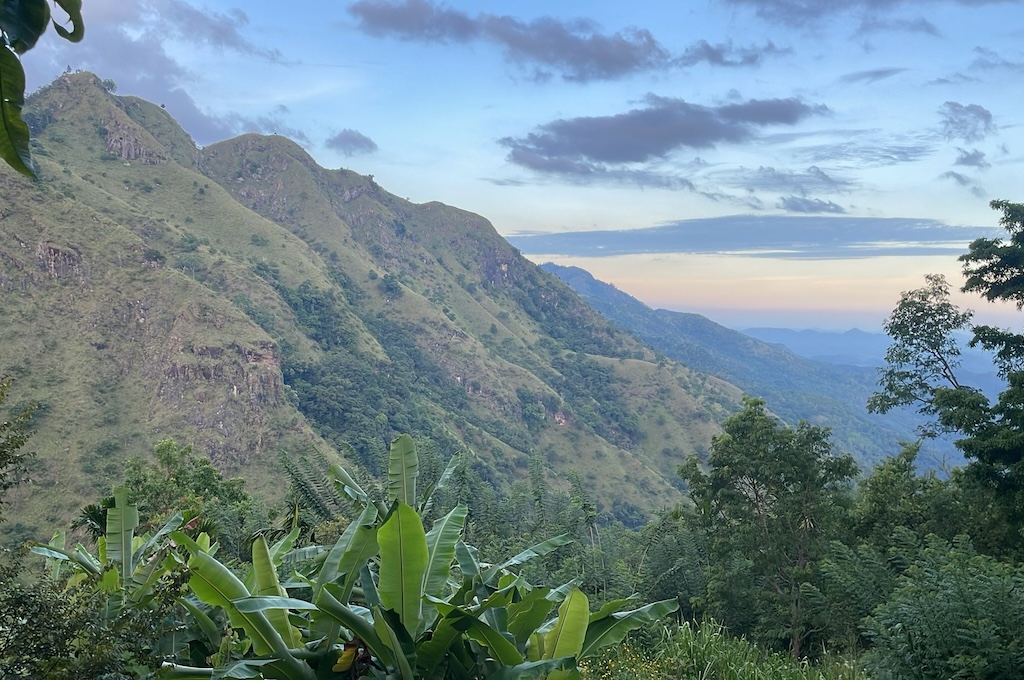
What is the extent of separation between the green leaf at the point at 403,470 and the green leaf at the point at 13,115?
1771mm

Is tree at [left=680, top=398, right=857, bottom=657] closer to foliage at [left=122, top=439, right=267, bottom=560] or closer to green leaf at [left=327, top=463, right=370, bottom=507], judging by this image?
foliage at [left=122, top=439, right=267, bottom=560]

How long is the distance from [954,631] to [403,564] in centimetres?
486

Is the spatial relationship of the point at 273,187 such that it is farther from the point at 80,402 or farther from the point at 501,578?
the point at 501,578

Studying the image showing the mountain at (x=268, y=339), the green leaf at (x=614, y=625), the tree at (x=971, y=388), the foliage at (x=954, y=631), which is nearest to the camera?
the green leaf at (x=614, y=625)

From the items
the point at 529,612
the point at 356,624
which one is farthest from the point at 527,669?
the point at 356,624

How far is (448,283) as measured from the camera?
145375 mm

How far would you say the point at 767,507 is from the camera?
16.6 metres

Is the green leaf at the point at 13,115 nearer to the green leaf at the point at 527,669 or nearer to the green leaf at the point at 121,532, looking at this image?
the green leaf at the point at 527,669

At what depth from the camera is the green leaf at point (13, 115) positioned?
4.19 ft

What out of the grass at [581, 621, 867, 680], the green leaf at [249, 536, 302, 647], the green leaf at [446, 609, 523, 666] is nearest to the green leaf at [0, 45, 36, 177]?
the green leaf at [249, 536, 302, 647]

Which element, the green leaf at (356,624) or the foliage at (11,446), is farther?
the foliage at (11,446)

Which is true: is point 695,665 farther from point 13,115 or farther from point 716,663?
point 13,115

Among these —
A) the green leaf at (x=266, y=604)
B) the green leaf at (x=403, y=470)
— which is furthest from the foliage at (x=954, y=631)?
the green leaf at (x=266, y=604)

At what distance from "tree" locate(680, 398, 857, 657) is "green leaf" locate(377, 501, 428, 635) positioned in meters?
14.7
